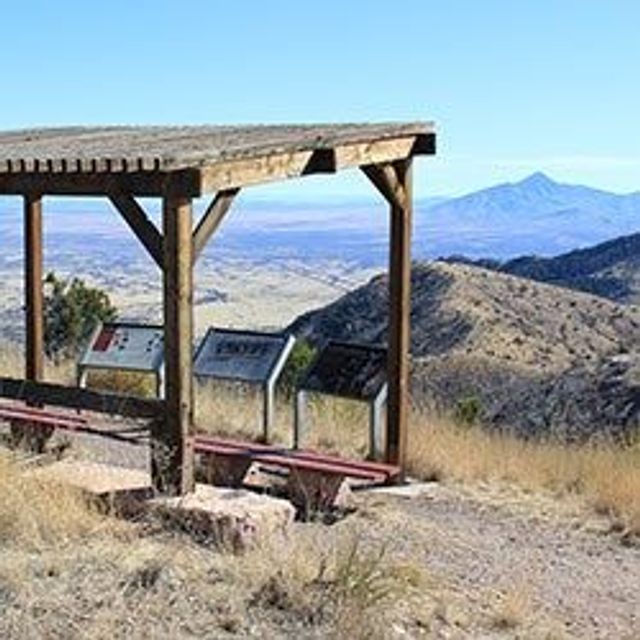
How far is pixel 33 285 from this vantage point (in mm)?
10719

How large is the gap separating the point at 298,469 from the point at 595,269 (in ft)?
266

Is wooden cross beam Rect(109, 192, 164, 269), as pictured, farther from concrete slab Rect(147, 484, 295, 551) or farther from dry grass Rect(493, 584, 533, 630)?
dry grass Rect(493, 584, 533, 630)

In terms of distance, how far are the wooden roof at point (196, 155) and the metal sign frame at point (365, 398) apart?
66.0 inches

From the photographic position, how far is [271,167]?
27.8ft

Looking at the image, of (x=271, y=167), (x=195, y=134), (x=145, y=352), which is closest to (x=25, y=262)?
(x=145, y=352)

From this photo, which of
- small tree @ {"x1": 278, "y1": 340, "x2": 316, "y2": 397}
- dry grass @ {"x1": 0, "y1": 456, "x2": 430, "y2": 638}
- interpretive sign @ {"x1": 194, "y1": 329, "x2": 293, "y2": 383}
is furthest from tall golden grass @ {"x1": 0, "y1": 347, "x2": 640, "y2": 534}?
small tree @ {"x1": 278, "y1": 340, "x2": 316, "y2": 397}

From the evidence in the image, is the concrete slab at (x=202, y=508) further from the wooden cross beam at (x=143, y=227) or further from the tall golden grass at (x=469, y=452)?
the tall golden grass at (x=469, y=452)

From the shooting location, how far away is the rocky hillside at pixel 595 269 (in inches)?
3113

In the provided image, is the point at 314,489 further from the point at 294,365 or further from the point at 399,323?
the point at 294,365

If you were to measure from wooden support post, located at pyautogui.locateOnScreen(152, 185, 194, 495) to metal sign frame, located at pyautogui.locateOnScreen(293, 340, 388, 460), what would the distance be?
219 centimetres

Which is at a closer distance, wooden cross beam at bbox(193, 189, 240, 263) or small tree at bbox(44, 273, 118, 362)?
wooden cross beam at bbox(193, 189, 240, 263)

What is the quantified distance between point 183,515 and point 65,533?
864mm

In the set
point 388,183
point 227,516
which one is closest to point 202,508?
point 227,516

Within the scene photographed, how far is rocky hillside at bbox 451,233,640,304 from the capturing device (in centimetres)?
7906
